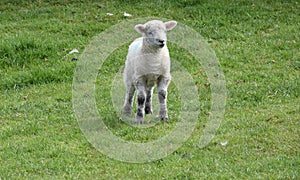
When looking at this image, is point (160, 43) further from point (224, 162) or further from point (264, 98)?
point (264, 98)

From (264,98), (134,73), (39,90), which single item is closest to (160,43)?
(134,73)

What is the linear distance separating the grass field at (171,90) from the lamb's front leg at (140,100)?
0.30 metres

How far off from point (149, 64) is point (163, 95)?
63 centimetres

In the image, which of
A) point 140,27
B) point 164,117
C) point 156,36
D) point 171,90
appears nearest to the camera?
point 156,36

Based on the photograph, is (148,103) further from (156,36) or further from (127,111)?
(156,36)

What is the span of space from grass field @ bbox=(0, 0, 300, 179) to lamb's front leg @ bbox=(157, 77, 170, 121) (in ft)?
0.57

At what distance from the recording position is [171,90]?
1177 cm

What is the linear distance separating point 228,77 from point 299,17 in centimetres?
410

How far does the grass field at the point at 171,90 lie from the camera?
321 inches

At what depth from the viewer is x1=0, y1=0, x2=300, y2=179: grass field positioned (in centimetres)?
816

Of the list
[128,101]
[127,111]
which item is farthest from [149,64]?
[127,111]

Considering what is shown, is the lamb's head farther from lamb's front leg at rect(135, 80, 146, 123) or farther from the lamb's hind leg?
the lamb's hind leg

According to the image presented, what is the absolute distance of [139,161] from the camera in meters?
8.33

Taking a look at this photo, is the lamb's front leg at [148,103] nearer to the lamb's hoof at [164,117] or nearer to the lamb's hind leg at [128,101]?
the lamb's hind leg at [128,101]
